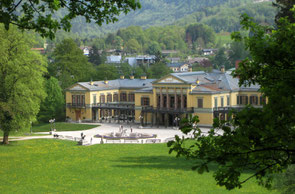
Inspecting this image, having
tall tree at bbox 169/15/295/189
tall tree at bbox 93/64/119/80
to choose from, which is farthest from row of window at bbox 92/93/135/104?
tall tree at bbox 169/15/295/189

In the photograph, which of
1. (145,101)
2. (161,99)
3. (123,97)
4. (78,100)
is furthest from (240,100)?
(78,100)

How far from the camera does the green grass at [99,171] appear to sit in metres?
27.0

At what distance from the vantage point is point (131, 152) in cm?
4106

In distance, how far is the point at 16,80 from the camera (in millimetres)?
43125

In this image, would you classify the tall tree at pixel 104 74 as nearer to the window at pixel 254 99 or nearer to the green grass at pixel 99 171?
the window at pixel 254 99

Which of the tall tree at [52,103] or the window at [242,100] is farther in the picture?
the tall tree at [52,103]

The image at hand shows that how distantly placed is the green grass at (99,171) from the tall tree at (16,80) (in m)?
2.53

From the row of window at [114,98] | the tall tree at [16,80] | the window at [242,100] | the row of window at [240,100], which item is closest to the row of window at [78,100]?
the row of window at [114,98]

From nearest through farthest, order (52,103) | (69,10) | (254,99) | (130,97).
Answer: (69,10) → (254,99) → (52,103) → (130,97)

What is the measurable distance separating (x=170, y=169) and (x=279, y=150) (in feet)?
81.1

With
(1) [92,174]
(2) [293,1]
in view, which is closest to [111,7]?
(1) [92,174]

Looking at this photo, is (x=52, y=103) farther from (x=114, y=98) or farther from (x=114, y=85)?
(x=114, y=85)

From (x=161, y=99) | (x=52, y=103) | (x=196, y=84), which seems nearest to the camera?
(x=196, y=84)

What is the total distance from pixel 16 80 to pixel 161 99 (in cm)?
2148
